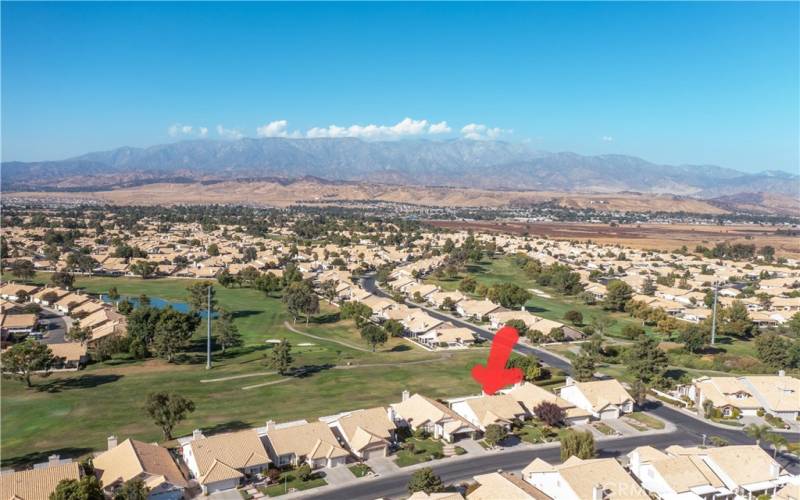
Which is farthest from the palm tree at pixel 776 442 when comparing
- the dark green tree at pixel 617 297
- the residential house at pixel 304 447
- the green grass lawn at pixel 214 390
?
the dark green tree at pixel 617 297

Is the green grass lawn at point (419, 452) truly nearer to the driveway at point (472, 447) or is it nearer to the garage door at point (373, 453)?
the garage door at point (373, 453)

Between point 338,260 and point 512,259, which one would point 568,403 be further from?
point 512,259

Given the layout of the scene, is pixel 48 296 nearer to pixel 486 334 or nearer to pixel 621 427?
pixel 486 334

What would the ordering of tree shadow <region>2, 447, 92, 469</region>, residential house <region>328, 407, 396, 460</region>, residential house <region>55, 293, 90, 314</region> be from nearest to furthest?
tree shadow <region>2, 447, 92, 469</region> < residential house <region>328, 407, 396, 460</region> < residential house <region>55, 293, 90, 314</region>

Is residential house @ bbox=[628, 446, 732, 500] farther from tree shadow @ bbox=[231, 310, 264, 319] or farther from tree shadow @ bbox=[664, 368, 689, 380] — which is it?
tree shadow @ bbox=[231, 310, 264, 319]

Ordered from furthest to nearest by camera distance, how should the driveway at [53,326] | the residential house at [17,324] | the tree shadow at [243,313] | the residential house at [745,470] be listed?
the tree shadow at [243,313] → the residential house at [17,324] → the driveway at [53,326] → the residential house at [745,470]

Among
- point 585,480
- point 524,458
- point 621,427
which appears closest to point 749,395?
point 621,427

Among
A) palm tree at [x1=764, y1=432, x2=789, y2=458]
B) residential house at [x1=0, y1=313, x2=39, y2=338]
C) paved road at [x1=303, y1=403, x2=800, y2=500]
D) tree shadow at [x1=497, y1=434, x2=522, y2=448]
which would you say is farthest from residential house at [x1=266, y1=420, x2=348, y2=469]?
residential house at [x1=0, y1=313, x2=39, y2=338]

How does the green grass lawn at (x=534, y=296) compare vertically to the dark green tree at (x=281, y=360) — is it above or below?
below
